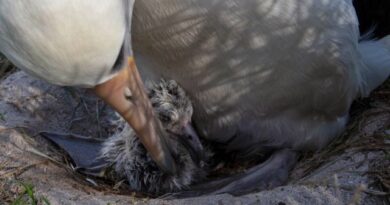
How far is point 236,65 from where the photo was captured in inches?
114

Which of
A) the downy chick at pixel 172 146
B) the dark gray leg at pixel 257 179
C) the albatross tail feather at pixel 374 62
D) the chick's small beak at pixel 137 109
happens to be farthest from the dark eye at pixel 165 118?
the albatross tail feather at pixel 374 62

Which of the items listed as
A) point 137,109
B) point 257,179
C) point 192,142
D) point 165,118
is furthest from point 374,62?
point 137,109

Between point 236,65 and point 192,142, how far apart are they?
449mm

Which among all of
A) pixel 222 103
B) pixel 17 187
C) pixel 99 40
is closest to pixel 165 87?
pixel 222 103

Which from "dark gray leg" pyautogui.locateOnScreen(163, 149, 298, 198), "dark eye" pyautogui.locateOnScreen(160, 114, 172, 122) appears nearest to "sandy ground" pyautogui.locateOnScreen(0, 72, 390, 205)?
"dark gray leg" pyautogui.locateOnScreen(163, 149, 298, 198)

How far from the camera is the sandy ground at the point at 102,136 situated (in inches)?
104

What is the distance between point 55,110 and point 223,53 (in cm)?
120

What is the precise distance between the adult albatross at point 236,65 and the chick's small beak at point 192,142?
0.07 m

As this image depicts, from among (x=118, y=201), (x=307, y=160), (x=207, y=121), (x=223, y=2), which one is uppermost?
(x=223, y=2)

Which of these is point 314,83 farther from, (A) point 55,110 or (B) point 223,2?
(A) point 55,110

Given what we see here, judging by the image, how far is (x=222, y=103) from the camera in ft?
10.2

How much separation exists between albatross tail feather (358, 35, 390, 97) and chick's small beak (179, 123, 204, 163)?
0.76 meters

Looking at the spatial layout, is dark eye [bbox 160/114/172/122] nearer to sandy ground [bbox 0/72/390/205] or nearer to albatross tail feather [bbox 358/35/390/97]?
sandy ground [bbox 0/72/390/205]

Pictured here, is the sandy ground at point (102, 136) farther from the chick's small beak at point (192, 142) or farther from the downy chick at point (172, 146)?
the chick's small beak at point (192, 142)
